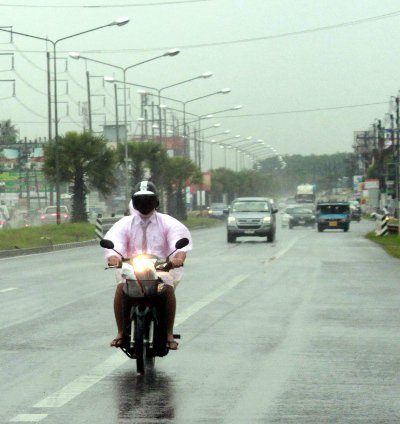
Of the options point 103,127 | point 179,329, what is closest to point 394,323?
point 179,329

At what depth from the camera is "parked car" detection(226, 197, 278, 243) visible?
170 ft

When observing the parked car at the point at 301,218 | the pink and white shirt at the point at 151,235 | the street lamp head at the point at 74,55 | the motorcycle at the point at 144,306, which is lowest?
the parked car at the point at 301,218

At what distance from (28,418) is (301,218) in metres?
78.4

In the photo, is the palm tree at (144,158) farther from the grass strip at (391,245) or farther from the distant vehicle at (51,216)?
the grass strip at (391,245)

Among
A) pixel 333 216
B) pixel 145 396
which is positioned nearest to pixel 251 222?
pixel 333 216

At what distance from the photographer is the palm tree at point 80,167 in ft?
216

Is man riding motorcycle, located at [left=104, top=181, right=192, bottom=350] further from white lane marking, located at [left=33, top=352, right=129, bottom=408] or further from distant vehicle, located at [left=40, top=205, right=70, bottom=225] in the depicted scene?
distant vehicle, located at [left=40, top=205, right=70, bottom=225]

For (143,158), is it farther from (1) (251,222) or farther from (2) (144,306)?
(2) (144,306)

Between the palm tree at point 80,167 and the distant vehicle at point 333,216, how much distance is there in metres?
13.7

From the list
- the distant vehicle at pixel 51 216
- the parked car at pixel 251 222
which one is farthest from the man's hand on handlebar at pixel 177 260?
the distant vehicle at pixel 51 216

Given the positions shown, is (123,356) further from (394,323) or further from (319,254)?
(319,254)

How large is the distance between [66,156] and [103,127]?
86506 mm

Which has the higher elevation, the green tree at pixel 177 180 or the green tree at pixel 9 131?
the green tree at pixel 9 131

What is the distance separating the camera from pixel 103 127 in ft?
498
